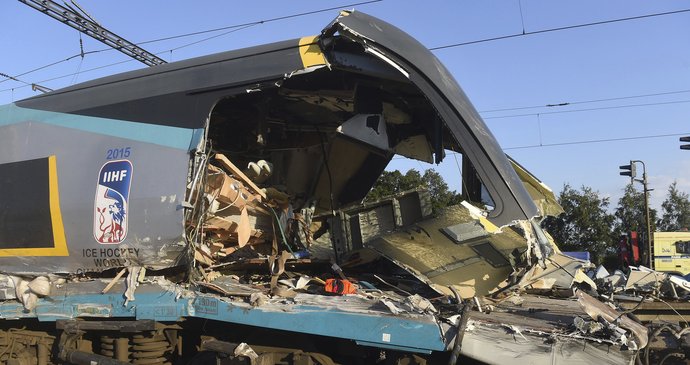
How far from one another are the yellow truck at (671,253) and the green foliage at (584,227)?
1186 centimetres

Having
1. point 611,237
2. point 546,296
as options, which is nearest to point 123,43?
point 546,296

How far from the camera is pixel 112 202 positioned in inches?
169

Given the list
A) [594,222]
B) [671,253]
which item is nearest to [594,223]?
[594,222]

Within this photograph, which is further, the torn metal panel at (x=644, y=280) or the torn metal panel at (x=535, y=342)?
the torn metal panel at (x=644, y=280)

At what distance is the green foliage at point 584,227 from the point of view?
33.6 meters

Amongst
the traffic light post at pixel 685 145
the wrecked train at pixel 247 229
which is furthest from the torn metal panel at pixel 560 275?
the traffic light post at pixel 685 145

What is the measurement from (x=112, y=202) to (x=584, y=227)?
1370 inches

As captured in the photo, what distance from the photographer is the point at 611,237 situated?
34.3 meters

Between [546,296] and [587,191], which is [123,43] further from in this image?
[587,191]

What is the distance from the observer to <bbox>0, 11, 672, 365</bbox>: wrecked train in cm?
346

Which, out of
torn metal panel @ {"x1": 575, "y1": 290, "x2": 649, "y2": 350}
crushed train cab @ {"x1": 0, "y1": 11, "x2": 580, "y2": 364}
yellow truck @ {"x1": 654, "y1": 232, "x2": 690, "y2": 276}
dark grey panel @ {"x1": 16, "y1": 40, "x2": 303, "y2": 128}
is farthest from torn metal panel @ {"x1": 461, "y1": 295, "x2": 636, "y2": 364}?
yellow truck @ {"x1": 654, "y1": 232, "x2": 690, "y2": 276}

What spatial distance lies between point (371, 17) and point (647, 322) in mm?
3019

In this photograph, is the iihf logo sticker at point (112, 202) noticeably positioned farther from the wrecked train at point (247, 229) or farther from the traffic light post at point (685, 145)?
the traffic light post at point (685, 145)

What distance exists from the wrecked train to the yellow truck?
19097 mm
